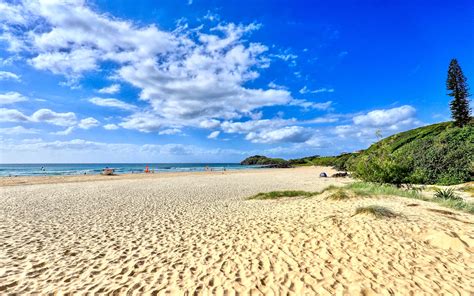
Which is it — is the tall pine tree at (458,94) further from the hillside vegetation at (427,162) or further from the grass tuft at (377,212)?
the grass tuft at (377,212)

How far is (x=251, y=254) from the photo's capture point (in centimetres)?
721

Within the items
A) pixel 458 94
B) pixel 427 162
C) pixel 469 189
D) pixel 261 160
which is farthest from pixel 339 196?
pixel 261 160

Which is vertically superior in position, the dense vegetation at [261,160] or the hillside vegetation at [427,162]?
the dense vegetation at [261,160]

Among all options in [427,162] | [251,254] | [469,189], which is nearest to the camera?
[251,254]

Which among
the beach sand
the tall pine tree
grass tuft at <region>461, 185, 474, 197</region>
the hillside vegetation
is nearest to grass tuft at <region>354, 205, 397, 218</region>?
the beach sand

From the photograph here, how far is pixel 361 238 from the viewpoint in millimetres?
7777

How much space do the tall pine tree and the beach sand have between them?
42.4 m

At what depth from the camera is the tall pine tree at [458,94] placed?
4303 cm

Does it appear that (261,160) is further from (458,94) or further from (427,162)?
(427,162)

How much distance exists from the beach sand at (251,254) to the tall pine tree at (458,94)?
42366 mm

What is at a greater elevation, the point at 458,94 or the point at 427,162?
the point at 458,94

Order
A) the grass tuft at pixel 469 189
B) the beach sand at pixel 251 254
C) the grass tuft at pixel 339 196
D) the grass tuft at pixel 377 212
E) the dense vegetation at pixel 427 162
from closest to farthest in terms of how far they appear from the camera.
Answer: the beach sand at pixel 251 254, the grass tuft at pixel 377 212, the grass tuft at pixel 339 196, the grass tuft at pixel 469 189, the dense vegetation at pixel 427 162

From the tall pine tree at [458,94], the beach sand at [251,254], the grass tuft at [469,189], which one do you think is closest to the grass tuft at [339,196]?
the beach sand at [251,254]

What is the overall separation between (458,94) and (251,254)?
50.7m
